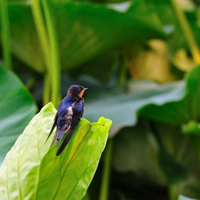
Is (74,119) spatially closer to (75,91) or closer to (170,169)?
(75,91)

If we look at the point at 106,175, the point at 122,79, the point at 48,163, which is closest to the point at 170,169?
the point at 106,175

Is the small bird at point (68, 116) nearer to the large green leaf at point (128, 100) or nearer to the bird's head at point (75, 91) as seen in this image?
the bird's head at point (75, 91)

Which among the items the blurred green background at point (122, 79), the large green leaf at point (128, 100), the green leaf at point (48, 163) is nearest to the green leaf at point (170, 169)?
the blurred green background at point (122, 79)

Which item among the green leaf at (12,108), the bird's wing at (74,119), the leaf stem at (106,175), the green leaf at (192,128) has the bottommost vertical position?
the leaf stem at (106,175)

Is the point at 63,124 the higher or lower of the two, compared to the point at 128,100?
higher

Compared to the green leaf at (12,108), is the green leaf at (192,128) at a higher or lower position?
lower

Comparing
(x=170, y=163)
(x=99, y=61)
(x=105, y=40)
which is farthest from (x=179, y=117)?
(x=99, y=61)
